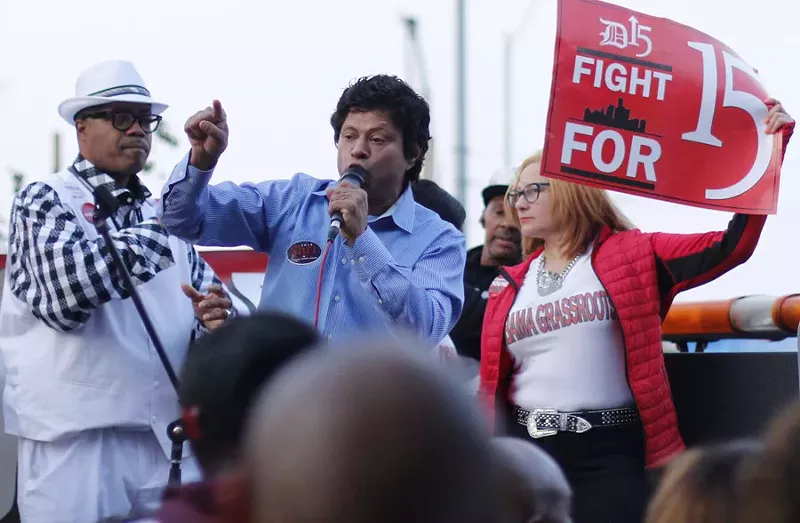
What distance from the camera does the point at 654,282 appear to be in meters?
3.82

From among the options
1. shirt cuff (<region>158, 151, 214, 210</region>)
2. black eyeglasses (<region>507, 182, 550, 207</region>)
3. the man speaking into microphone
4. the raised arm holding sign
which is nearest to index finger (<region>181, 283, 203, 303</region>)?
the man speaking into microphone

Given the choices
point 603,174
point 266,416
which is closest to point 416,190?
point 603,174

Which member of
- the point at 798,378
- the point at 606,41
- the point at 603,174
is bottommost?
the point at 798,378

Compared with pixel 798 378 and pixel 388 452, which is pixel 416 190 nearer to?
pixel 798 378

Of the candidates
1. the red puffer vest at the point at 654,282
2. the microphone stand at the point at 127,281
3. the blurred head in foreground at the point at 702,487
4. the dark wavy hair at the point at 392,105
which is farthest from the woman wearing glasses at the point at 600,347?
the blurred head in foreground at the point at 702,487

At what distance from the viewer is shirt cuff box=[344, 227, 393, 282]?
303 centimetres

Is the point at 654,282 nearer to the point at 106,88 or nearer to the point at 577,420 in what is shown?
the point at 577,420

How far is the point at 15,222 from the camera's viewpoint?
3666 mm

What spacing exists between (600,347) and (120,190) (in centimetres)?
165

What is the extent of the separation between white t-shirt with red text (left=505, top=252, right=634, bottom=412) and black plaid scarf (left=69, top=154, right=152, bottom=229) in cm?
133

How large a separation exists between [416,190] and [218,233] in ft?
7.12

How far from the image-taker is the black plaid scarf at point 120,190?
3.80 m

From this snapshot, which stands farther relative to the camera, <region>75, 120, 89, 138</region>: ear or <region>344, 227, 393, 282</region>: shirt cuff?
<region>75, 120, 89, 138</region>: ear

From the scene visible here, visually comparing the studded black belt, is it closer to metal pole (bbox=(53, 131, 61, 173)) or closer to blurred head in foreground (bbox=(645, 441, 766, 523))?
blurred head in foreground (bbox=(645, 441, 766, 523))
